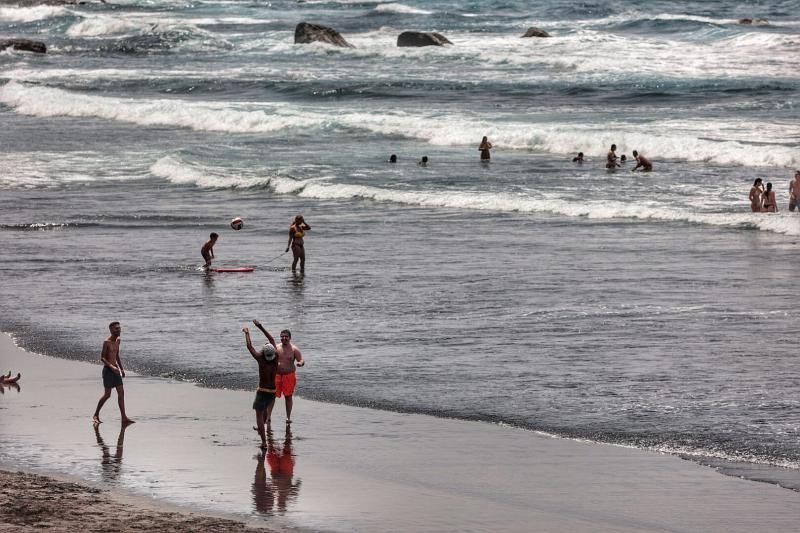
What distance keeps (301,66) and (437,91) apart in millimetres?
13844

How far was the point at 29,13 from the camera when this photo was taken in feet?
367

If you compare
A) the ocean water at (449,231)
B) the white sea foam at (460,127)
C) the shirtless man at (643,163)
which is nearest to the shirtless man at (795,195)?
the ocean water at (449,231)

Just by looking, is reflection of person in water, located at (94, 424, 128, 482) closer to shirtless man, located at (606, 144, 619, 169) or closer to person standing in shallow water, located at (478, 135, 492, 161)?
shirtless man, located at (606, 144, 619, 169)

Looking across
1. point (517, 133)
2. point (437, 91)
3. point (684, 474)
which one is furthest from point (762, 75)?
point (684, 474)

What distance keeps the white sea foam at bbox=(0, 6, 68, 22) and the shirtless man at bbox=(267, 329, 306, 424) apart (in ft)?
318

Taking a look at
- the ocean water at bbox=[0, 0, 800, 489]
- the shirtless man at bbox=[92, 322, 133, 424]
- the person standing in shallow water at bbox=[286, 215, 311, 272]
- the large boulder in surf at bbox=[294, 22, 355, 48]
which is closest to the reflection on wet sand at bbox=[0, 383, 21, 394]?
the ocean water at bbox=[0, 0, 800, 489]

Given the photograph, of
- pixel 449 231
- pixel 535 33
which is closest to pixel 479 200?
pixel 449 231

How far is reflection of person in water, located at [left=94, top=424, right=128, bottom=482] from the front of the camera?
47.6 ft

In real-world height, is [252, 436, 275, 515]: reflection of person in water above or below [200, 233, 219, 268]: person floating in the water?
below

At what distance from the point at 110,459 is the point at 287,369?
245 cm

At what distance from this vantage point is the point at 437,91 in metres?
60.2

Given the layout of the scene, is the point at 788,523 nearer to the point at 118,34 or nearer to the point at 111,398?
the point at 111,398

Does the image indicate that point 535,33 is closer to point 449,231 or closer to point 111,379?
point 449,231

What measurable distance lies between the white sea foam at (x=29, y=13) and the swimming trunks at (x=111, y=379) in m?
96.4
